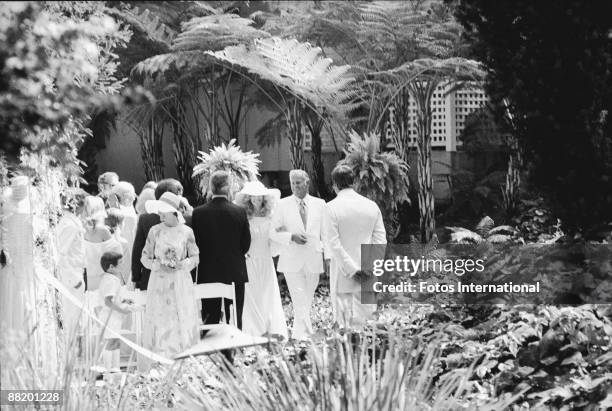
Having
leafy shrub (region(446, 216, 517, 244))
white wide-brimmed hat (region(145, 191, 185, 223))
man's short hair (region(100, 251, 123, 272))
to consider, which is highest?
white wide-brimmed hat (region(145, 191, 185, 223))

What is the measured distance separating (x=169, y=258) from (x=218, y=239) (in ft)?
1.82

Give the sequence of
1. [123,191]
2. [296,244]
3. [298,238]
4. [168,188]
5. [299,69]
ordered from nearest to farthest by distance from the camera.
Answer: [168,188] < [298,238] < [296,244] < [123,191] < [299,69]

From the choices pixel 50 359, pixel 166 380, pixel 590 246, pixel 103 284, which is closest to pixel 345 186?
pixel 103 284

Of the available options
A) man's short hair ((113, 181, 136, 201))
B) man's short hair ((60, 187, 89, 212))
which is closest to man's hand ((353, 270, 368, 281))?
man's short hair ((60, 187, 89, 212))

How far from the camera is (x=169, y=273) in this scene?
27.9 feet

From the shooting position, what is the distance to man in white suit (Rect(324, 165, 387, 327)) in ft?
28.2

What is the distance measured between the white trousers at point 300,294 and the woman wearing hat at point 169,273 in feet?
3.90

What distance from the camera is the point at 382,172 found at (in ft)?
39.2

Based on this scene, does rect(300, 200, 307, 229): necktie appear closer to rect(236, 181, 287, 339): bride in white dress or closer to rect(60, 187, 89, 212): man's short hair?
rect(236, 181, 287, 339): bride in white dress

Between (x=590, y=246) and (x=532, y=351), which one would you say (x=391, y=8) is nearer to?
(x=590, y=246)

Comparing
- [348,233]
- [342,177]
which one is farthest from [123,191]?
A: [348,233]

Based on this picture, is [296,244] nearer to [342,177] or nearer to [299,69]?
[342,177]

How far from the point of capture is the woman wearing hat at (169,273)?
8.38 meters

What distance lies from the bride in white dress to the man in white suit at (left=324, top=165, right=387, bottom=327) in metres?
0.97
